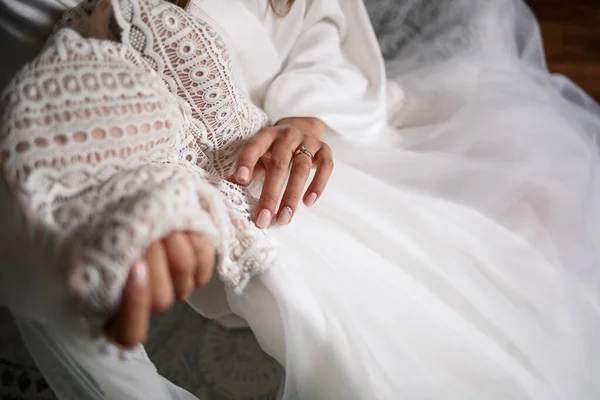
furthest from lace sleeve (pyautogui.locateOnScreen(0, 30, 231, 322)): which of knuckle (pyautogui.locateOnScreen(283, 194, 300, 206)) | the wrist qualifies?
the wrist

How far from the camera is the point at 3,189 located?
0.30 m

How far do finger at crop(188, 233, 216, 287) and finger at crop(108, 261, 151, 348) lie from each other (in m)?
0.04

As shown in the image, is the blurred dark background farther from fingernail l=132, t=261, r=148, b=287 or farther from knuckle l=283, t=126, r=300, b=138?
fingernail l=132, t=261, r=148, b=287

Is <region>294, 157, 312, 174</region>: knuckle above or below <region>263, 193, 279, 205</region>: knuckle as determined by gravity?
below

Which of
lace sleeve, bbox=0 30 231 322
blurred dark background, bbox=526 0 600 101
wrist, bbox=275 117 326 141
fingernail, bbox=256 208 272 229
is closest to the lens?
lace sleeve, bbox=0 30 231 322

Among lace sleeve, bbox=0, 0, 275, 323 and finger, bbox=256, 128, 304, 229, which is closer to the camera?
lace sleeve, bbox=0, 0, 275, 323

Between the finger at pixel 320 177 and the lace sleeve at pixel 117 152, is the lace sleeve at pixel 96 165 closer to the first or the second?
the lace sleeve at pixel 117 152

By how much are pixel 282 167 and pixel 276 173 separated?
0.04ft

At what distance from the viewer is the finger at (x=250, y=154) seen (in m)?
0.42

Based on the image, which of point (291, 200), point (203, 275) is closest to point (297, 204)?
point (291, 200)

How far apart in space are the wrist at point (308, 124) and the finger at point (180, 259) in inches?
13.2

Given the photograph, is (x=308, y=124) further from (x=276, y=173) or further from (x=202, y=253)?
(x=202, y=253)

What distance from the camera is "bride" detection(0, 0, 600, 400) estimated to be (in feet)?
0.91

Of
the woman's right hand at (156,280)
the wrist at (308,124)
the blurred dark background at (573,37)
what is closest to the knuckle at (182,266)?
the woman's right hand at (156,280)
